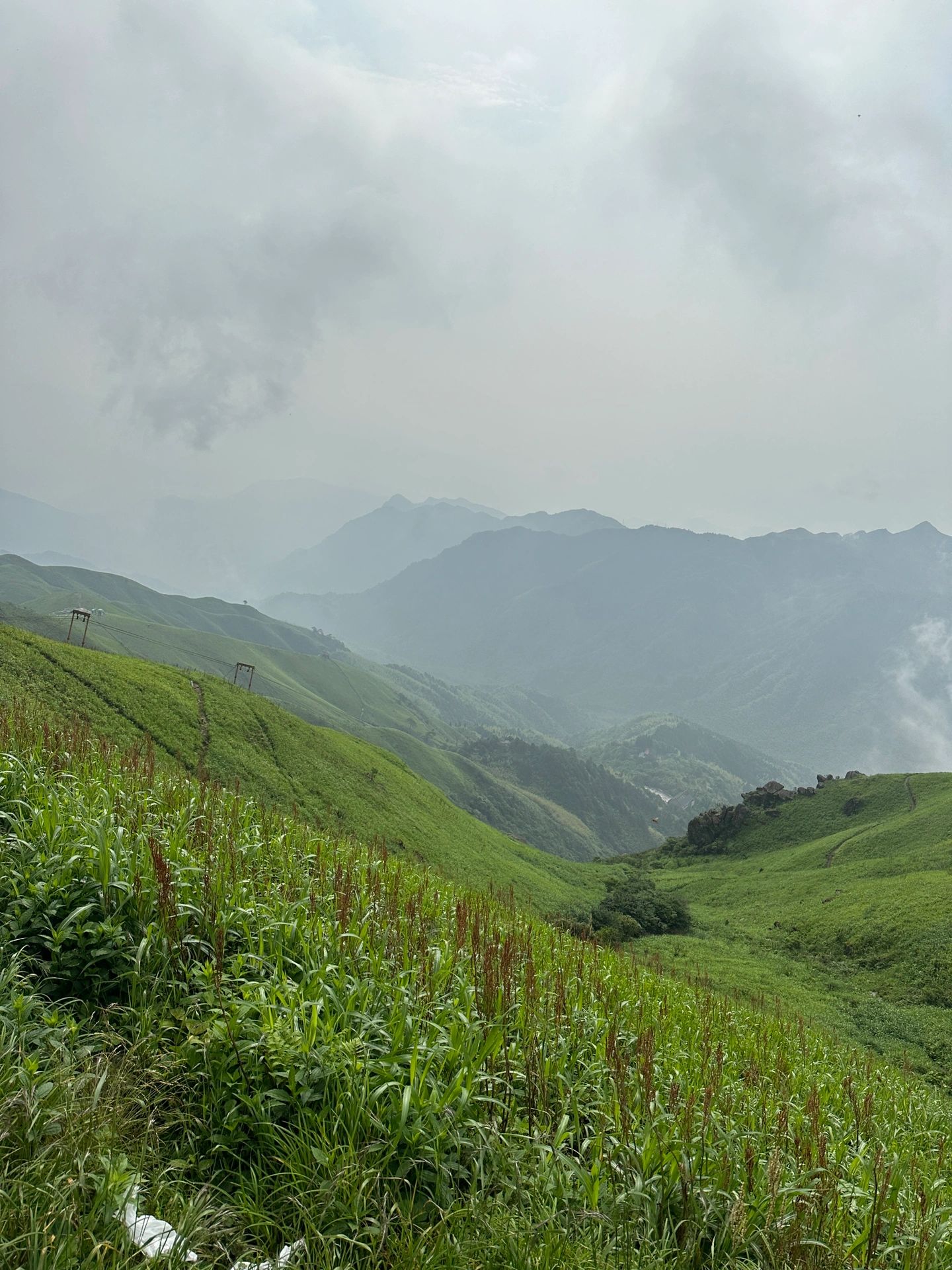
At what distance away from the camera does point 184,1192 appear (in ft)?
11.8

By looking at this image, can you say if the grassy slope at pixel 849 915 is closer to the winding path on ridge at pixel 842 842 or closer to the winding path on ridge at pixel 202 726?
the winding path on ridge at pixel 842 842

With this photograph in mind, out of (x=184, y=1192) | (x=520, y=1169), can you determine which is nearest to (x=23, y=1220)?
(x=184, y=1192)

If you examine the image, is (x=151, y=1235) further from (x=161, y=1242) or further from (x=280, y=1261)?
(x=280, y=1261)

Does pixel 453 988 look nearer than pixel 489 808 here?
Yes

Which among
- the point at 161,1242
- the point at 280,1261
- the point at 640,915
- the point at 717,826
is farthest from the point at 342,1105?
the point at 717,826

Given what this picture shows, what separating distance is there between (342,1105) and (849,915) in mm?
49430

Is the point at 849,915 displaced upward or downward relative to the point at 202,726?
downward

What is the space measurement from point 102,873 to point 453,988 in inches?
129

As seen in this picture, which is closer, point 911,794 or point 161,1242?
point 161,1242

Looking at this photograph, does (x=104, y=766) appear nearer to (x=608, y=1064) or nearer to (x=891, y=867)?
(x=608, y=1064)

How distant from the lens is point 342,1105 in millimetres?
3803

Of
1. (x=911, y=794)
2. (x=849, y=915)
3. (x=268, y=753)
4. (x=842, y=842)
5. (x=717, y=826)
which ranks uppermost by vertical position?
(x=911, y=794)

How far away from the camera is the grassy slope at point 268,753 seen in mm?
35375

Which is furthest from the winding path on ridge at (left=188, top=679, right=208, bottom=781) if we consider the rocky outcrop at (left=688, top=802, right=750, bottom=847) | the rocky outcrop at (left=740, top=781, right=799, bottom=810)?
the rocky outcrop at (left=740, top=781, right=799, bottom=810)
